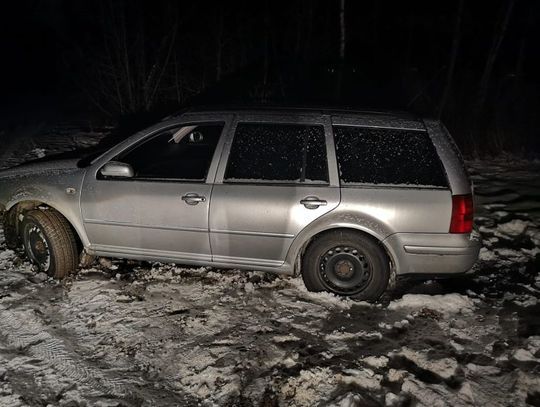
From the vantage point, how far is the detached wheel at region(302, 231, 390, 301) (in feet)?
12.3

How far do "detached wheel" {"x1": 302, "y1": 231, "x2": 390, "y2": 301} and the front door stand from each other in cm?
97

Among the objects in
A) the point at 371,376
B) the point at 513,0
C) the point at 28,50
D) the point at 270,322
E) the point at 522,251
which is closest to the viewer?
the point at 371,376

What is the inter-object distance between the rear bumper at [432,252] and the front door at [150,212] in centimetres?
165

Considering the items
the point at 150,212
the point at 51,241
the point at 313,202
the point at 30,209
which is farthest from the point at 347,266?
the point at 30,209

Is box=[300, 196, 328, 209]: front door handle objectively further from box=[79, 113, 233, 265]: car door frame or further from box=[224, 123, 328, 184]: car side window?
box=[79, 113, 233, 265]: car door frame

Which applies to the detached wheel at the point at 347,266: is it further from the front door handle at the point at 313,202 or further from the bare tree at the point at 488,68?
the bare tree at the point at 488,68

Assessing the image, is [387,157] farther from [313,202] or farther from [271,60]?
[271,60]

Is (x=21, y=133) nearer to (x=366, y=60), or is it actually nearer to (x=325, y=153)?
(x=325, y=153)

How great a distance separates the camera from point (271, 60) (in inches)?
703

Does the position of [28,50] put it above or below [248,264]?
above

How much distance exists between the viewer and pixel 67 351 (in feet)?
10.7

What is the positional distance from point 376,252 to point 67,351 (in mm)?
2564

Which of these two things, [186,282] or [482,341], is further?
[186,282]

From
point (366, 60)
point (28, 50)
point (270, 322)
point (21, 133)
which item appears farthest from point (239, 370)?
point (28, 50)
